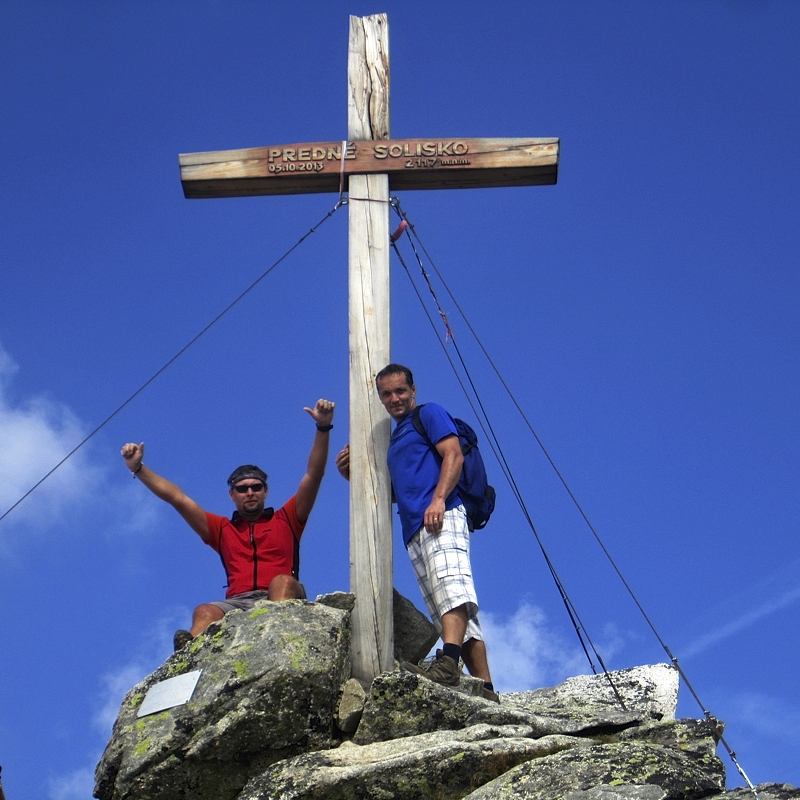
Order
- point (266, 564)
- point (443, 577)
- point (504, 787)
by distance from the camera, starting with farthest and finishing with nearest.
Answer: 1. point (266, 564)
2. point (443, 577)
3. point (504, 787)

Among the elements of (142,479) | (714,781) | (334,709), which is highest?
(142,479)

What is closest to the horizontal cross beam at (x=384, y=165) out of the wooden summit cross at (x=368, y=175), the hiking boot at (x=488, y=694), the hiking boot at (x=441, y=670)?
the wooden summit cross at (x=368, y=175)

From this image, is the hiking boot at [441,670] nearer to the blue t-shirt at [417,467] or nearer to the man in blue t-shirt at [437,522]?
the man in blue t-shirt at [437,522]

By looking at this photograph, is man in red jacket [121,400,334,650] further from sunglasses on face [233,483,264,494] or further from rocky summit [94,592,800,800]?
rocky summit [94,592,800,800]

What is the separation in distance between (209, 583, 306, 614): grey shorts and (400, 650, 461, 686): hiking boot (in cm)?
109

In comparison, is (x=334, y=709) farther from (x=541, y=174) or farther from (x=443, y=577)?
(x=541, y=174)

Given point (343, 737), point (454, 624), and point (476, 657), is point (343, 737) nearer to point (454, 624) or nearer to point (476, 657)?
point (454, 624)

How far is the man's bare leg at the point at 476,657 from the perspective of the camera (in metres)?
7.67

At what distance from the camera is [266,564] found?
818 cm

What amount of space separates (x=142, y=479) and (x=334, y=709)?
2430mm

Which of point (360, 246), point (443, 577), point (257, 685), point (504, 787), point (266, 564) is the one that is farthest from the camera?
point (360, 246)

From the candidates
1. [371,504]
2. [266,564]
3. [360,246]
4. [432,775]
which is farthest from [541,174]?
[432,775]

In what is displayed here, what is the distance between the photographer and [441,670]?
7.23 meters

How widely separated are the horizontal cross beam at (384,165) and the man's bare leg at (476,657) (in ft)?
12.9
